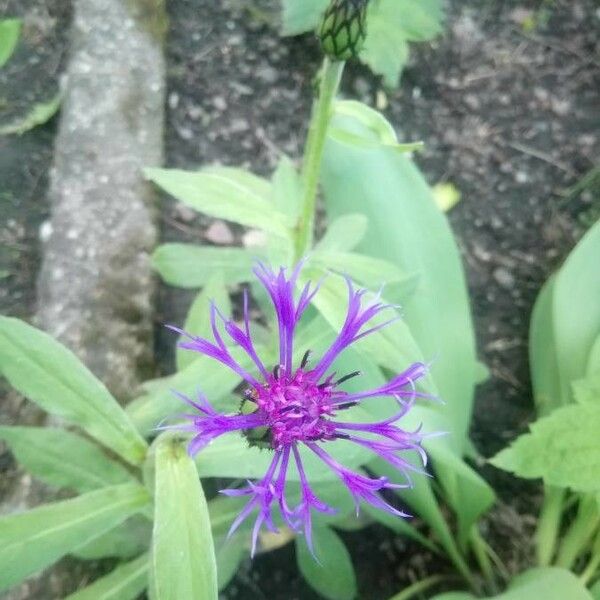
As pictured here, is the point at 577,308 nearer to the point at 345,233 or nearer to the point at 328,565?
the point at 345,233

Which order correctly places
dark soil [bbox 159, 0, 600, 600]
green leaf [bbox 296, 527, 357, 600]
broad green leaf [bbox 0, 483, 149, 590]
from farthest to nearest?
dark soil [bbox 159, 0, 600, 600]
green leaf [bbox 296, 527, 357, 600]
broad green leaf [bbox 0, 483, 149, 590]

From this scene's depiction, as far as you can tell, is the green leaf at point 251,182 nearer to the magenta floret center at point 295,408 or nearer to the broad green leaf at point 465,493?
the broad green leaf at point 465,493

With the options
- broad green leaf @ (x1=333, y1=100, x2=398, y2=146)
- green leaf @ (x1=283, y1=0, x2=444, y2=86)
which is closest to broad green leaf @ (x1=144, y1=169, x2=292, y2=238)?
broad green leaf @ (x1=333, y1=100, x2=398, y2=146)

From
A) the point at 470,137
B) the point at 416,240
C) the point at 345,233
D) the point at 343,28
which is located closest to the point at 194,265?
the point at 345,233

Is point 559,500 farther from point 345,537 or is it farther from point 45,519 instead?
point 45,519

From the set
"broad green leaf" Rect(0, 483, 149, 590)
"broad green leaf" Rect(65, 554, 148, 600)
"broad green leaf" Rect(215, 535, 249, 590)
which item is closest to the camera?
"broad green leaf" Rect(0, 483, 149, 590)

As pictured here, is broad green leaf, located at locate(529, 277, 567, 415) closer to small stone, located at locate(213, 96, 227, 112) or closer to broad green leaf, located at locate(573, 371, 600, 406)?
broad green leaf, located at locate(573, 371, 600, 406)
